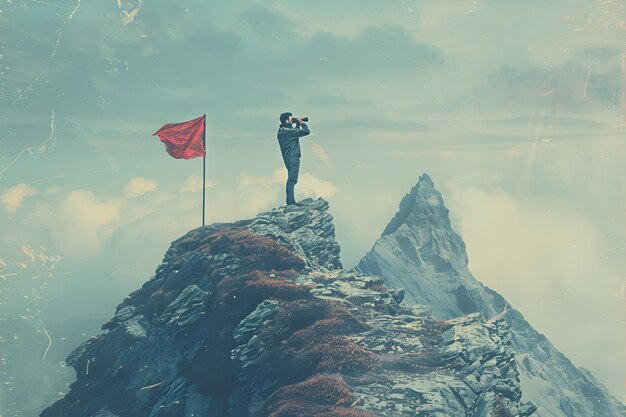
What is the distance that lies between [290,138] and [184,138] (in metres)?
10.8

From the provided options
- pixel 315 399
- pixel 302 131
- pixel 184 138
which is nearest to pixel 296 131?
Result: pixel 302 131

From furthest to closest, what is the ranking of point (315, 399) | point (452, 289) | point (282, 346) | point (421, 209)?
point (421, 209) < point (452, 289) < point (282, 346) < point (315, 399)

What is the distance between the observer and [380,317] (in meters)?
30.0

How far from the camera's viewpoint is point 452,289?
554 ft

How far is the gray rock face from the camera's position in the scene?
15525cm

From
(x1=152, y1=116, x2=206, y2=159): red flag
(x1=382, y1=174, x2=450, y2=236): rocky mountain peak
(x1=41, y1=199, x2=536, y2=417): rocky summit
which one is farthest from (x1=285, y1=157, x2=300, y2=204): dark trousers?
(x1=382, y1=174, x2=450, y2=236): rocky mountain peak

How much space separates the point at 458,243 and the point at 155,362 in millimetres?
175282

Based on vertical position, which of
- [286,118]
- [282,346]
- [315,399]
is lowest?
[315,399]

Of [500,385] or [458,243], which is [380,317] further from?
[458,243]

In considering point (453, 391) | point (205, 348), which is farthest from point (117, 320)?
point (453, 391)

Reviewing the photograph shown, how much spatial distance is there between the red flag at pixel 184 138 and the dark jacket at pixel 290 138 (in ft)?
28.7

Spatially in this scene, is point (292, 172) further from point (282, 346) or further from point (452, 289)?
point (452, 289)

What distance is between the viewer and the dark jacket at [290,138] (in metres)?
37.4

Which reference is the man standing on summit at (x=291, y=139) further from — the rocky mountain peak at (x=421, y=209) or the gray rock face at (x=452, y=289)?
the rocky mountain peak at (x=421, y=209)
